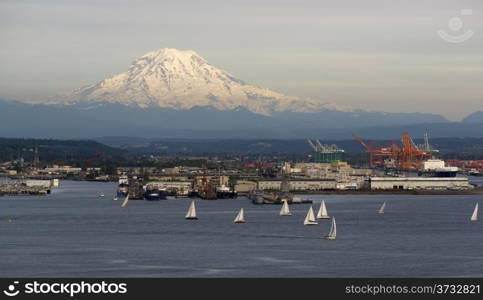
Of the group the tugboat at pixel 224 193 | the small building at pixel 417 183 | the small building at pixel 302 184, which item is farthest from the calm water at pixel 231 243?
the small building at pixel 417 183

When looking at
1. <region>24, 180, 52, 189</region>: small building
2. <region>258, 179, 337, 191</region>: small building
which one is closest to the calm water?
<region>258, 179, 337, 191</region>: small building

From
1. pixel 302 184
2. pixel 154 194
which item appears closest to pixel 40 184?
pixel 154 194

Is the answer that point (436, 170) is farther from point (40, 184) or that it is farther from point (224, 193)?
point (40, 184)

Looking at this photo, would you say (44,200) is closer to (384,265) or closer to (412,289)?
(384,265)

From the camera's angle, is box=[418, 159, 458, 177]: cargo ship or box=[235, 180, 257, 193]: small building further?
box=[418, 159, 458, 177]: cargo ship

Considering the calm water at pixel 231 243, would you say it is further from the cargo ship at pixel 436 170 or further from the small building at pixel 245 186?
the cargo ship at pixel 436 170

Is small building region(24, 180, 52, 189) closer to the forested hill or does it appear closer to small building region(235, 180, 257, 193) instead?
small building region(235, 180, 257, 193)
